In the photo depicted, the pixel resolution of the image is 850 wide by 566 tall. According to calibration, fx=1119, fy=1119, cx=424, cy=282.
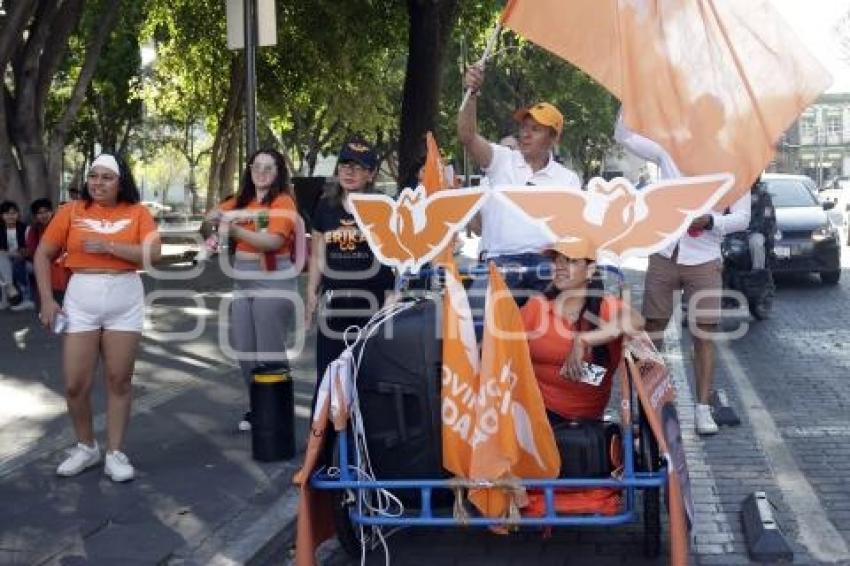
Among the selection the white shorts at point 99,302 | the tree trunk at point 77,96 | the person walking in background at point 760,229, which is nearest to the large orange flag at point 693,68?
the white shorts at point 99,302

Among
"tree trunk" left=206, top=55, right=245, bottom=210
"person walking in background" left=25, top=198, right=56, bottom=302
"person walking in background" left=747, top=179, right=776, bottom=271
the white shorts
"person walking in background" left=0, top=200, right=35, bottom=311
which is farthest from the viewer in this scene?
"tree trunk" left=206, top=55, right=245, bottom=210

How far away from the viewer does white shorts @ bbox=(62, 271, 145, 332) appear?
6.16m

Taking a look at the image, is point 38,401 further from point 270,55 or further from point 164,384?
point 270,55

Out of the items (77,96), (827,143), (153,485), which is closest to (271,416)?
(153,485)

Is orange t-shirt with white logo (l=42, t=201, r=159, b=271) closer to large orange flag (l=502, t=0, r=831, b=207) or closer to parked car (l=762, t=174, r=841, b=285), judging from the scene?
large orange flag (l=502, t=0, r=831, b=207)

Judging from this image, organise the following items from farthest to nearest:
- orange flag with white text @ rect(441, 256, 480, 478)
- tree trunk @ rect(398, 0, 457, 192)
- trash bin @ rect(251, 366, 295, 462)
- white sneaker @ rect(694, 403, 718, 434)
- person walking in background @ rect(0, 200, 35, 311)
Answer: tree trunk @ rect(398, 0, 457, 192), person walking in background @ rect(0, 200, 35, 311), white sneaker @ rect(694, 403, 718, 434), trash bin @ rect(251, 366, 295, 462), orange flag with white text @ rect(441, 256, 480, 478)

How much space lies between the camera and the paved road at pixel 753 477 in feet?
17.3

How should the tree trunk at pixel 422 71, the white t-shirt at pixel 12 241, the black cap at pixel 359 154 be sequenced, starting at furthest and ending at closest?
the tree trunk at pixel 422 71 → the white t-shirt at pixel 12 241 → the black cap at pixel 359 154

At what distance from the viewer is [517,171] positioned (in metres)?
6.08

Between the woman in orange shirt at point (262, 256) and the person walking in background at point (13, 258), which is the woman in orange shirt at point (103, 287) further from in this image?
the person walking in background at point (13, 258)

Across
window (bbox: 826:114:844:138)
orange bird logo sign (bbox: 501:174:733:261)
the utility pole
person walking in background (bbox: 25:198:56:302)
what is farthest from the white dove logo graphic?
window (bbox: 826:114:844:138)

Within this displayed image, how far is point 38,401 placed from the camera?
8.69 metres

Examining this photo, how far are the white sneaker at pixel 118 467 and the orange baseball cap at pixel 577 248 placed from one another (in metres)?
2.88

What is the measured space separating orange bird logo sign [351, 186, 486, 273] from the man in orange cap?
1.18 feet
